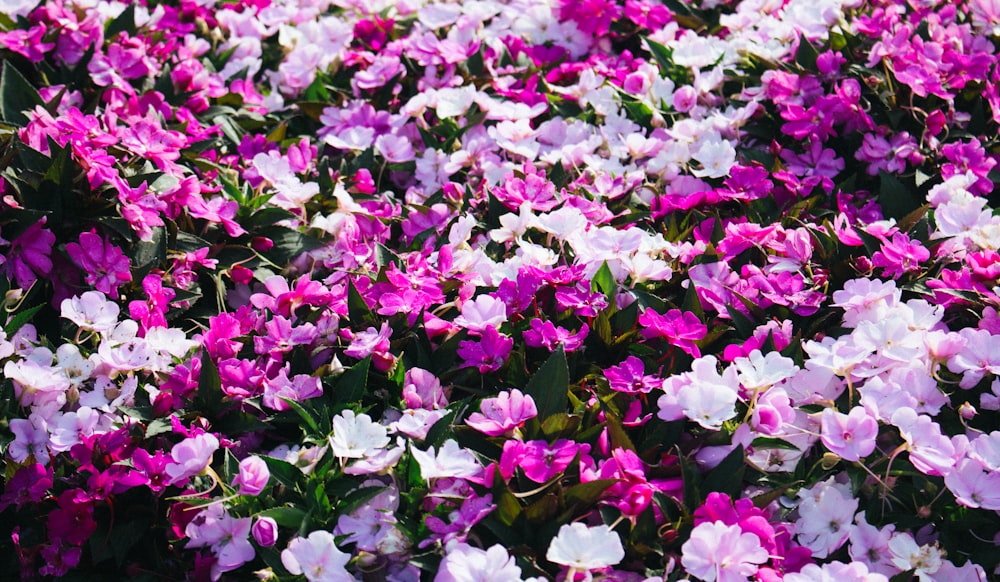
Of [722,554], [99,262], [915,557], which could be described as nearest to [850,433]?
[915,557]

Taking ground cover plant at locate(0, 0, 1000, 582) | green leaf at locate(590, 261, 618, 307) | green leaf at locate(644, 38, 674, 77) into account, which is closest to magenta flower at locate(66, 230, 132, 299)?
ground cover plant at locate(0, 0, 1000, 582)

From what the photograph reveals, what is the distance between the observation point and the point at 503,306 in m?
2.10

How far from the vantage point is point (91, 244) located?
7.59ft

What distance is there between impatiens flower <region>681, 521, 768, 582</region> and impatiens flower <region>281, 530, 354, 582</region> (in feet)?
1.92

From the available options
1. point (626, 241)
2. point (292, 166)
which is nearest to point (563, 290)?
point (626, 241)

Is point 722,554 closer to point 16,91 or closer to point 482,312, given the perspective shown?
point 482,312

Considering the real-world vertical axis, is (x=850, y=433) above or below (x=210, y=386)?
above

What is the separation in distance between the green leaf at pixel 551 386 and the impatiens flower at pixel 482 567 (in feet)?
1.27

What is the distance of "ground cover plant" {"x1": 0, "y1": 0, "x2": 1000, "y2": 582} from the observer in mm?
1802

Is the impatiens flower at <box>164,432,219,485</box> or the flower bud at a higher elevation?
the impatiens flower at <box>164,432,219,485</box>

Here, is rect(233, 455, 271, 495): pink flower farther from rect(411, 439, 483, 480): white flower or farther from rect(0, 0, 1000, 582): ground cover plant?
rect(411, 439, 483, 480): white flower

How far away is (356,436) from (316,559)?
0.85ft

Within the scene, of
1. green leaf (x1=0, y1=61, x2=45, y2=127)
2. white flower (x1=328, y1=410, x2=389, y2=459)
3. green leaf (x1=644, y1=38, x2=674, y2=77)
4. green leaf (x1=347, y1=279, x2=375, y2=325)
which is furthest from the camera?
green leaf (x1=644, y1=38, x2=674, y2=77)

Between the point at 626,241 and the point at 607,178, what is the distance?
447 mm
